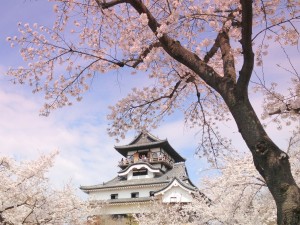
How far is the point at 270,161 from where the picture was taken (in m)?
3.12

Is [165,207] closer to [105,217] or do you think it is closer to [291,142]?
[105,217]

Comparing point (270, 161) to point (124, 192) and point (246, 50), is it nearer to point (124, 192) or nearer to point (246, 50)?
point (246, 50)

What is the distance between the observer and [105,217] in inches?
1232

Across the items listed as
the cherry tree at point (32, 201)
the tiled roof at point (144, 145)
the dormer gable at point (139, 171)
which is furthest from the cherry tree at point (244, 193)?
the tiled roof at point (144, 145)

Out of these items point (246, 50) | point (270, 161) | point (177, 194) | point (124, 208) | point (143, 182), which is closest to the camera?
point (270, 161)

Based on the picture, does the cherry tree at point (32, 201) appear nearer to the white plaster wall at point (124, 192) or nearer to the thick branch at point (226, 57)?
the thick branch at point (226, 57)

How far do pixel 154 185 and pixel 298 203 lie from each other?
111 feet

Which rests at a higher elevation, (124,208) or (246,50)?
(124,208)

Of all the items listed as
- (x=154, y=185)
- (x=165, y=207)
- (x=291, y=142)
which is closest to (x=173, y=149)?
(x=154, y=185)

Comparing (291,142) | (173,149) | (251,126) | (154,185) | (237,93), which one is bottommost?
(251,126)

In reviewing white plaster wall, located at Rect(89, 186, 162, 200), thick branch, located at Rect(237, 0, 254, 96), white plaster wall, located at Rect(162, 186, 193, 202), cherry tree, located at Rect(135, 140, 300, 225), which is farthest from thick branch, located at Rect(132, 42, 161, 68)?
white plaster wall, located at Rect(89, 186, 162, 200)

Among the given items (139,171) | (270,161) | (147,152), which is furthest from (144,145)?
(270,161)

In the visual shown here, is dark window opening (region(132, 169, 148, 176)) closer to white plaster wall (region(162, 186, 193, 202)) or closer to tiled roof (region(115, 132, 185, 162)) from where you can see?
tiled roof (region(115, 132, 185, 162))

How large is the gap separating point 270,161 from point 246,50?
1.13 metres
